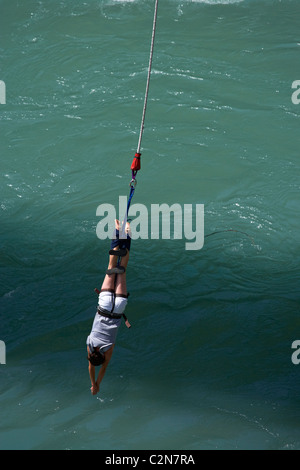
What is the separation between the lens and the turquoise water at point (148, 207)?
32.7 feet

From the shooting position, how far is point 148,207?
43.6 feet

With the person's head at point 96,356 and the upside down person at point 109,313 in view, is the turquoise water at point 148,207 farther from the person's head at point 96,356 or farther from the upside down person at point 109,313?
the upside down person at point 109,313

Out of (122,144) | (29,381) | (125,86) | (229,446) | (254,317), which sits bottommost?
(229,446)

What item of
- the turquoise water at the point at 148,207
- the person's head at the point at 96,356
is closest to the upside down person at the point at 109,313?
the person's head at the point at 96,356

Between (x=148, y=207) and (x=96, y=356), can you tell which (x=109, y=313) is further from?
(x=148, y=207)

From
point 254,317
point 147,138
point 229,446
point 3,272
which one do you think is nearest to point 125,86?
point 147,138

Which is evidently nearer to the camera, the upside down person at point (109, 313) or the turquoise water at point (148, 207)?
the upside down person at point (109, 313)

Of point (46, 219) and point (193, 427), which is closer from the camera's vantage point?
point (193, 427)

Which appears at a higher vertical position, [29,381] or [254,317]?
[254,317]

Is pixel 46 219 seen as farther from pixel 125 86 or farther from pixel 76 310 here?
pixel 125 86

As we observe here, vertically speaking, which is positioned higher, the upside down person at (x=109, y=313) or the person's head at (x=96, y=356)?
the upside down person at (x=109, y=313)

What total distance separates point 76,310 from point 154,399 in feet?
6.96

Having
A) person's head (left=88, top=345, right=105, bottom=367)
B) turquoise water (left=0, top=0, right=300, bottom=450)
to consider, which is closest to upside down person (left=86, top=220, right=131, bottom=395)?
person's head (left=88, top=345, right=105, bottom=367)

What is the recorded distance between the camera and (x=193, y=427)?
9.70 meters
